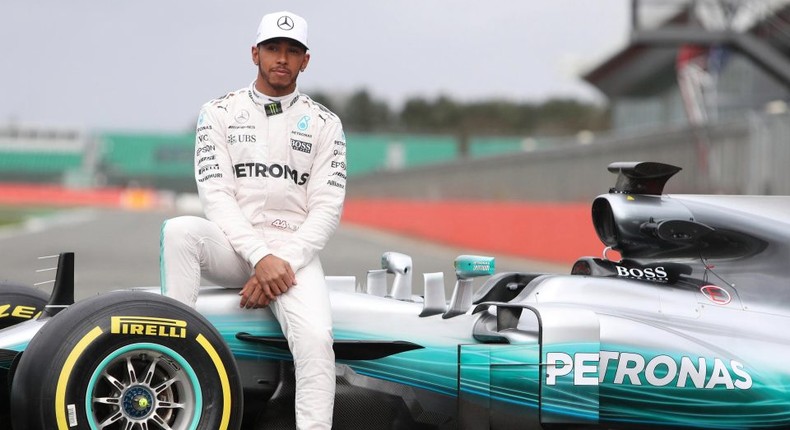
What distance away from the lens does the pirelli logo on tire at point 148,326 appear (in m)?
3.95

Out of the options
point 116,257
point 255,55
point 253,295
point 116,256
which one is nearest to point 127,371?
point 253,295

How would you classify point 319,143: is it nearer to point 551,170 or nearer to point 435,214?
point 551,170

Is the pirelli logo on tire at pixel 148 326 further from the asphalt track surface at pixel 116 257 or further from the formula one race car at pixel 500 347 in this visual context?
the asphalt track surface at pixel 116 257

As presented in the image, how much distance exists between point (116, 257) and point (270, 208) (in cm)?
1440

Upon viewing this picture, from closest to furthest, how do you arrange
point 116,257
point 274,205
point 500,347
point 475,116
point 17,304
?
point 500,347 < point 274,205 < point 17,304 < point 116,257 < point 475,116

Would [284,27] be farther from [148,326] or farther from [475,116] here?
[475,116]

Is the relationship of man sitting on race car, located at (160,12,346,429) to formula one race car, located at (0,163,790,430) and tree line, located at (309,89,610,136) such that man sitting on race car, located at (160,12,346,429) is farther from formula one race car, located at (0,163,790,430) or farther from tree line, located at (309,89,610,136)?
tree line, located at (309,89,610,136)

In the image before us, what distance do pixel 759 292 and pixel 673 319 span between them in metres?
0.49

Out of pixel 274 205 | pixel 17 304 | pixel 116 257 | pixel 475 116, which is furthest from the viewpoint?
pixel 475 116

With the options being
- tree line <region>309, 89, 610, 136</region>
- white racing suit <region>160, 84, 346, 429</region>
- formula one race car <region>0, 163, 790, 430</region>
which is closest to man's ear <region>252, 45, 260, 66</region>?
white racing suit <region>160, 84, 346, 429</region>

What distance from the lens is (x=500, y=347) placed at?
443 cm

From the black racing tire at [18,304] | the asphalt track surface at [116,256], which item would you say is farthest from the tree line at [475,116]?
the black racing tire at [18,304]

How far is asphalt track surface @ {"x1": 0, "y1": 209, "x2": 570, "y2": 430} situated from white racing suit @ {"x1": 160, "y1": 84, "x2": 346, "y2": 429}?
386mm

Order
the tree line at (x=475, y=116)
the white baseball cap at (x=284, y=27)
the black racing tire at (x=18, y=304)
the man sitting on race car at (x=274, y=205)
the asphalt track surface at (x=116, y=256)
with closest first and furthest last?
the man sitting on race car at (x=274, y=205) < the white baseball cap at (x=284, y=27) < the black racing tire at (x=18, y=304) < the asphalt track surface at (x=116, y=256) < the tree line at (x=475, y=116)
